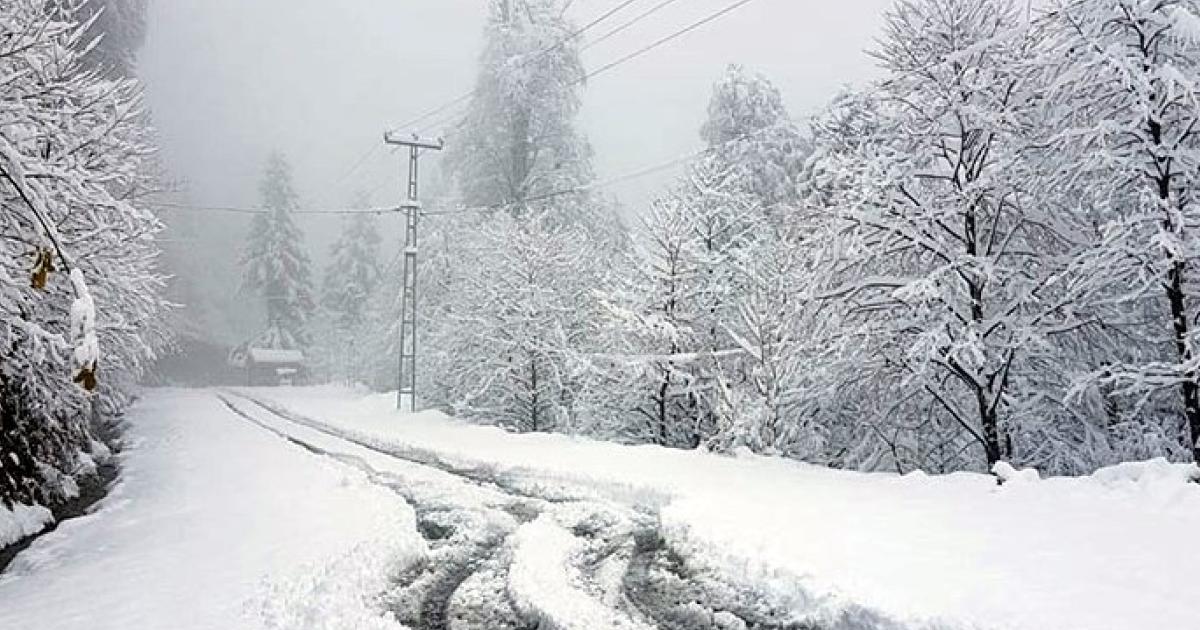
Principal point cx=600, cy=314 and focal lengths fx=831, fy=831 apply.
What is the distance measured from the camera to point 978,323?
12406 millimetres

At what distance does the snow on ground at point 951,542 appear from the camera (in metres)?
5.56

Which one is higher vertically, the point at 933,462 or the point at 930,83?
the point at 930,83

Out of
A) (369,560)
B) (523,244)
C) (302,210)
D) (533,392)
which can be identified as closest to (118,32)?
(523,244)

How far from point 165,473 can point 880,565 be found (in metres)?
15.3

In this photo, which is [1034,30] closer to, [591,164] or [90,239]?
[90,239]

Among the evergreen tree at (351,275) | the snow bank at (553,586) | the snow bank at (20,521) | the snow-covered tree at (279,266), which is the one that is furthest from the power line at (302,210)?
the snow bank at (553,586)

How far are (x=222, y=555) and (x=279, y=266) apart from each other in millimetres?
64612

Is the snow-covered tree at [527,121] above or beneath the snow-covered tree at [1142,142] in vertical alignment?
above

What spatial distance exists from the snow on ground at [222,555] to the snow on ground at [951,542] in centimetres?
343

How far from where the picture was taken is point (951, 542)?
→ 298 inches

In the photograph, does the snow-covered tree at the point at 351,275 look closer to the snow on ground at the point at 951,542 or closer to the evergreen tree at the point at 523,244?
the evergreen tree at the point at 523,244

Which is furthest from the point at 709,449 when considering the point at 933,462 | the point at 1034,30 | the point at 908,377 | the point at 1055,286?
the point at 1034,30

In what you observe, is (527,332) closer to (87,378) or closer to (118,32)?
(118,32)

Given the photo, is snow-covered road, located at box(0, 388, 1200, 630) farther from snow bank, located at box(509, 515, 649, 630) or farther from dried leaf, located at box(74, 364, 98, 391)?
dried leaf, located at box(74, 364, 98, 391)
